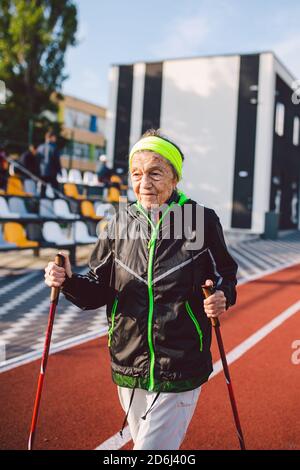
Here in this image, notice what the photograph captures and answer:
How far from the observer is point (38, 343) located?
610 centimetres

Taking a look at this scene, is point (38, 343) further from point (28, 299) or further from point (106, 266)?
point (106, 266)

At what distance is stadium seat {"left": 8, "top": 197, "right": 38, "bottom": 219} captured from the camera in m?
12.6

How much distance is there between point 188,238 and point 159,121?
24.3 m

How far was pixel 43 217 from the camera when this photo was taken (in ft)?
41.8

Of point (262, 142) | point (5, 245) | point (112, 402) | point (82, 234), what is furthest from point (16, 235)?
point (262, 142)

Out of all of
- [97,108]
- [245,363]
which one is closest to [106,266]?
[245,363]

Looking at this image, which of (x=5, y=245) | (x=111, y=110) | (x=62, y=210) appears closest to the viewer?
(x=5, y=245)

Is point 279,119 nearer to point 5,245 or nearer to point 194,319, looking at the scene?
point 5,245

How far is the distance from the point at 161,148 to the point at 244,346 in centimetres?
445

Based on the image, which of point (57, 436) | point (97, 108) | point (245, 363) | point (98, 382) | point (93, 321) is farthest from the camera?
point (97, 108)

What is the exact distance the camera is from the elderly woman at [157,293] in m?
2.26

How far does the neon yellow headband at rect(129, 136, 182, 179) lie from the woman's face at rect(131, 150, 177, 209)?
→ 3 cm

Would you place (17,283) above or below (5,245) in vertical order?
below

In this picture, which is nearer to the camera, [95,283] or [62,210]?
[95,283]
